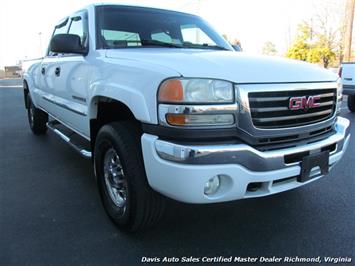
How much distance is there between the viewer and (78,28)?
3912 millimetres

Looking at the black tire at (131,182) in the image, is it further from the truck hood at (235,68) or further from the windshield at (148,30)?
the windshield at (148,30)

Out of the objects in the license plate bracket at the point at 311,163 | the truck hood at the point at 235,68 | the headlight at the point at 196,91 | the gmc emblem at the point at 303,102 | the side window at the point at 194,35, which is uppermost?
the side window at the point at 194,35

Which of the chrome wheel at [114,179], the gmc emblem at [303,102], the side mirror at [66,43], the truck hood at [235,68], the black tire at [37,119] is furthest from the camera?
the black tire at [37,119]

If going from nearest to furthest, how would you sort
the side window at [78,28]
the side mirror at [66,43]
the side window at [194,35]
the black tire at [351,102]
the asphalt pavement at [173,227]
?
the asphalt pavement at [173,227] < the side mirror at [66,43] < the side window at [78,28] < the side window at [194,35] < the black tire at [351,102]

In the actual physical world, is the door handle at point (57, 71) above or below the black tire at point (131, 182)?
above

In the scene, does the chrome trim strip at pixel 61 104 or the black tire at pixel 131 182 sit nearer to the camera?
the black tire at pixel 131 182

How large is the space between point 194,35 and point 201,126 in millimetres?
2166

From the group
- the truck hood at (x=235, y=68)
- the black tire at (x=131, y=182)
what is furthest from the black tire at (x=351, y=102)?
the black tire at (x=131, y=182)

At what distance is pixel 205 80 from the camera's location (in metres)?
2.15

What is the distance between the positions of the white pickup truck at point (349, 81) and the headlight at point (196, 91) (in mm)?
7682

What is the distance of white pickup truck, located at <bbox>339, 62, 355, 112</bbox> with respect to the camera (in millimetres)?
8766

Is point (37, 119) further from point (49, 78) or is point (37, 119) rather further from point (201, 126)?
point (201, 126)

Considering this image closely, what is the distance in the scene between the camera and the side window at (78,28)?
3565mm

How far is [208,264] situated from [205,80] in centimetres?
124
